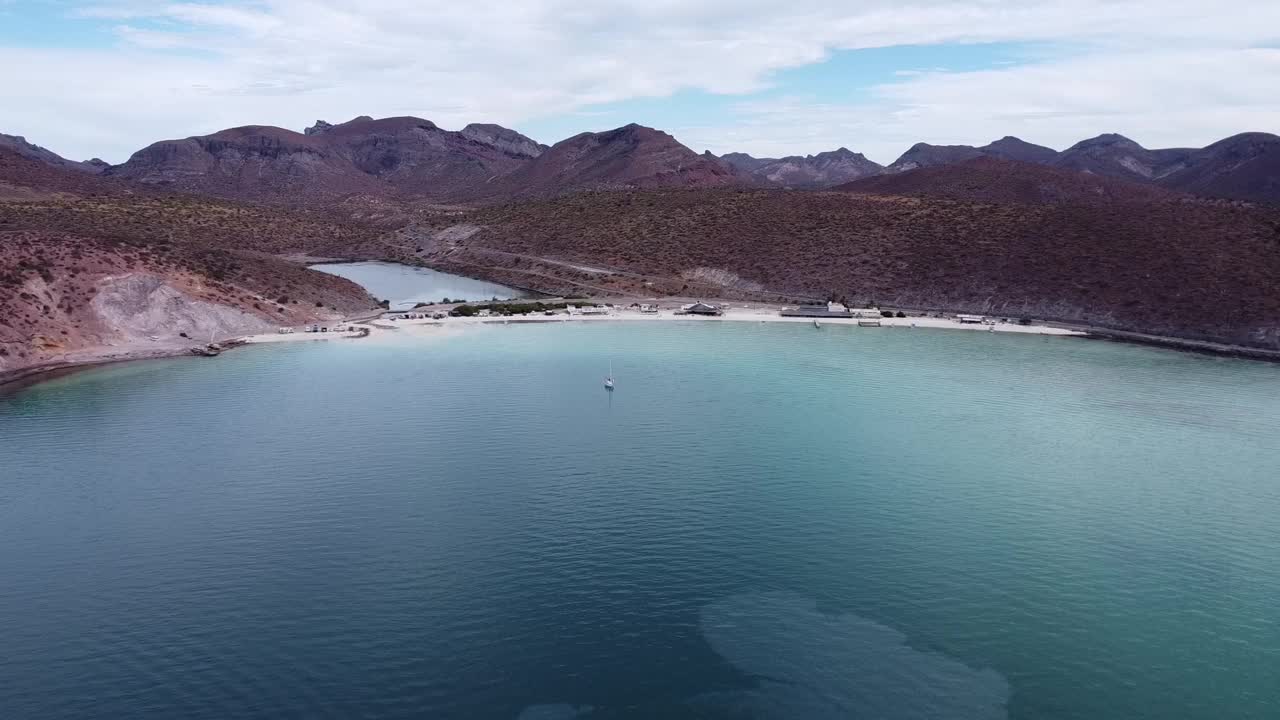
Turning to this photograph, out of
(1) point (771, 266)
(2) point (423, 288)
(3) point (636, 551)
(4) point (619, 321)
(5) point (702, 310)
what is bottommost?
(3) point (636, 551)

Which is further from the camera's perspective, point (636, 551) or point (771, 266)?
point (771, 266)

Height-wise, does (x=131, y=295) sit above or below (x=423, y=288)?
above

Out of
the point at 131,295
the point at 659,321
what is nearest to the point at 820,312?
the point at 659,321

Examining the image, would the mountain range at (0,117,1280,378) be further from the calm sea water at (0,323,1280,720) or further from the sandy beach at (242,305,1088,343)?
the calm sea water at (0,323,1280,720)

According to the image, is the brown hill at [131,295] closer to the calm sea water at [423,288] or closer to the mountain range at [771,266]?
the mountain range at [771,266]

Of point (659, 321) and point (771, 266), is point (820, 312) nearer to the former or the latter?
point (659, 321)

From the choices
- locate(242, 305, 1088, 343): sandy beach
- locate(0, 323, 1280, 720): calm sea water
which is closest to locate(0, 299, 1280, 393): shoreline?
locate(242, 305, 1088, 343): sandy beach

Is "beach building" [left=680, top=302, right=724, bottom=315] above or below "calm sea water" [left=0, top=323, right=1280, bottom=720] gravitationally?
above

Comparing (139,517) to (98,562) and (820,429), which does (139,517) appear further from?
(820,429)
